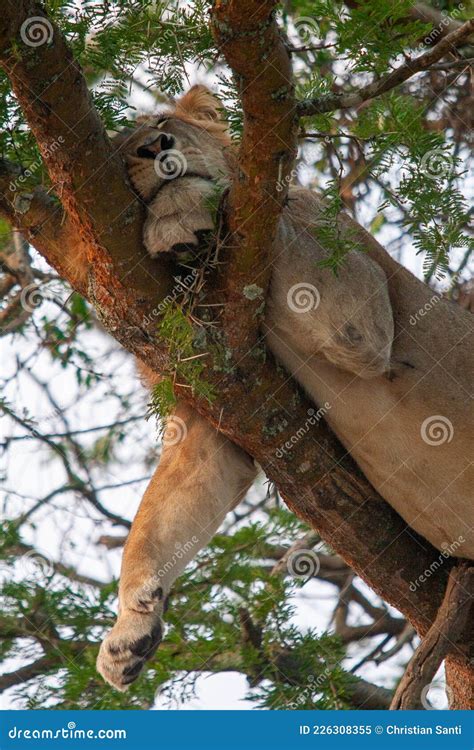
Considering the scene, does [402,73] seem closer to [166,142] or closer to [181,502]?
[166,142]

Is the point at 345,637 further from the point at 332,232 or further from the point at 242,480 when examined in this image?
the point at 332,232

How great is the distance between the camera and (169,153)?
13.9 ft

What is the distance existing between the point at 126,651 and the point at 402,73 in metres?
2.65

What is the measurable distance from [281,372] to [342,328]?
410 millimetres

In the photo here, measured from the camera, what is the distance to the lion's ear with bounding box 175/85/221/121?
5148 millimetres

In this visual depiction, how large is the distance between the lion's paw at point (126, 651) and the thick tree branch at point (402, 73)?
2374 millimetres

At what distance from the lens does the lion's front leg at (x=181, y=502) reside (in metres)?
4.75

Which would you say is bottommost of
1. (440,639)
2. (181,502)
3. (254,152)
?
(440,639)

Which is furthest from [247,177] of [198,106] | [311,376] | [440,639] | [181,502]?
[440,639]

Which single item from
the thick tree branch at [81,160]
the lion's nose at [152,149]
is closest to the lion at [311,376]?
the lion's nose at [152,149]

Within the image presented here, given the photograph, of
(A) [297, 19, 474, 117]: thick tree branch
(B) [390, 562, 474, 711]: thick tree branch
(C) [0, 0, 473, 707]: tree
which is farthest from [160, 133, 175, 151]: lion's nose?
(B) [390, 562, 474, 711]: thick tree branch

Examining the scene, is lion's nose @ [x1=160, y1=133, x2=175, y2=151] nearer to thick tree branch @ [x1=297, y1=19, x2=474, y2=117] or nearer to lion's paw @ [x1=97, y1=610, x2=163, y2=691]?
thick tree branch @ [x1=297, y1=19, x2=474, y2=117]

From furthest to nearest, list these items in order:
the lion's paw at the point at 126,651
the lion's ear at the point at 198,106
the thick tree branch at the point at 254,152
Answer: the lion's ear at the point at 198,106, the lion's paw at the point at 126,651, the thick tree branch at the point at 254,152

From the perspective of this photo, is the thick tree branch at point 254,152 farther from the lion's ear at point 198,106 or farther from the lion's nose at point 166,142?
the lion's ear at point 198,106
